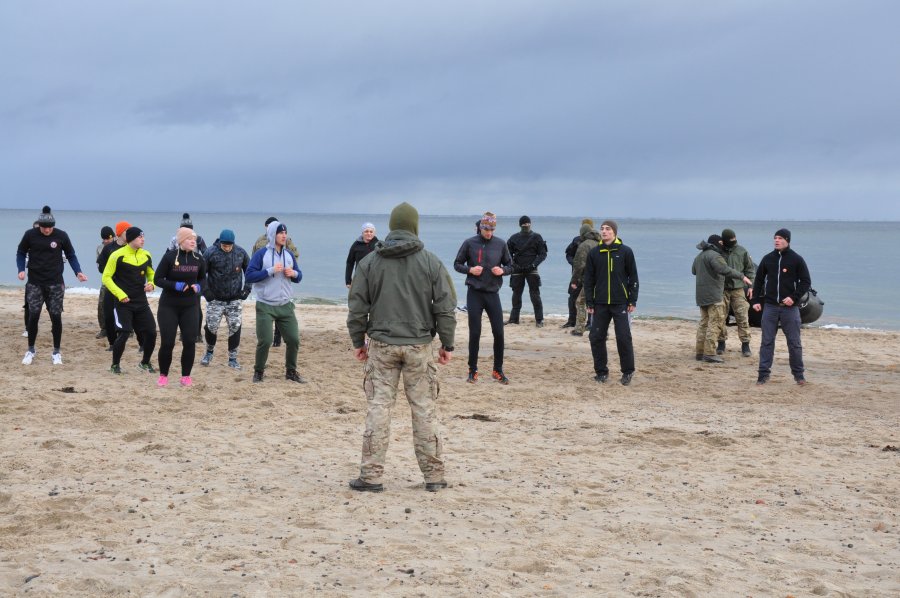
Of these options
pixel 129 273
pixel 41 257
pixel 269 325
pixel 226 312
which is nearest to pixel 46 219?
pixel 41 257

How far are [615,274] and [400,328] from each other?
4.96m

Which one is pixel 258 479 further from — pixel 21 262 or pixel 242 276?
pixel 21 262

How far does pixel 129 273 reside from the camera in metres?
9.84

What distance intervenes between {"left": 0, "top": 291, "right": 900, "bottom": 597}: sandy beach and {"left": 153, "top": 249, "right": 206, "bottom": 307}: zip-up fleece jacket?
1.00 m

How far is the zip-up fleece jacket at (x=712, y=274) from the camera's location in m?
12.2

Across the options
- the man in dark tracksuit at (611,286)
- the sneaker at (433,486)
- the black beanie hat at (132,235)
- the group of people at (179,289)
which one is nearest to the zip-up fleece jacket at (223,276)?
the group of people at (179,289)

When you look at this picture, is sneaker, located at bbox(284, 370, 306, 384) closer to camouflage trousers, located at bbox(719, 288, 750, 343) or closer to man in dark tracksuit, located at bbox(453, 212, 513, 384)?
man in dark tracksuit, located at bbox(453, 212, 513, 384)

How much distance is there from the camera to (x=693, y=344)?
48.9 ft

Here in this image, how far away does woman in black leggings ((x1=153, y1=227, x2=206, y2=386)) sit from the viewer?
9031 millimetres

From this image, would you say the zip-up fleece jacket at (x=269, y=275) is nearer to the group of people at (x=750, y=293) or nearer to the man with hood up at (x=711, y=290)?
the group of people at (x=750, y=293)

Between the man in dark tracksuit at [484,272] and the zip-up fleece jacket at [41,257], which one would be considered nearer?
the man in dark tracksuit at [484,272]

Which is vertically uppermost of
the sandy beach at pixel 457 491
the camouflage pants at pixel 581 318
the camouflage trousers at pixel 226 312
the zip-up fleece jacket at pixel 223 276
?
the zip-up fleece jacket at pixel 223 276

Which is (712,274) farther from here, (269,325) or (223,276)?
(223,276)

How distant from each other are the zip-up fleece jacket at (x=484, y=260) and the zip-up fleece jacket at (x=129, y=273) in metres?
3.58
